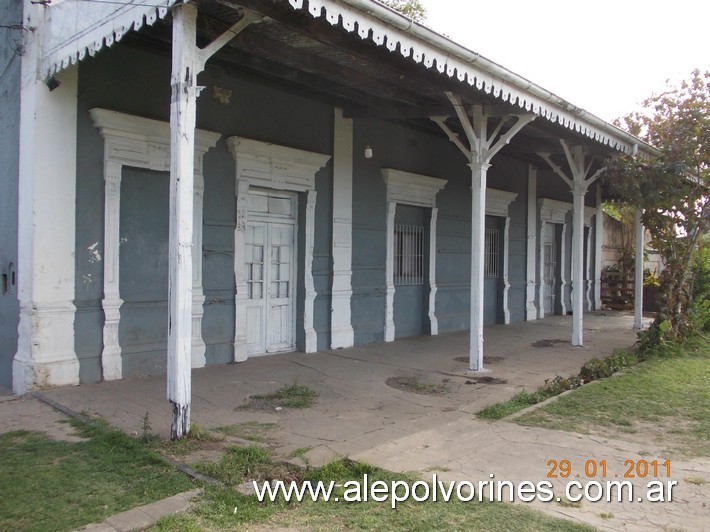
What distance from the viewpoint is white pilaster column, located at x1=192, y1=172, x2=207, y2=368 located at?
290 inches

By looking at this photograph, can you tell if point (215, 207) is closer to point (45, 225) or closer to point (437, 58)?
point (45, 225)

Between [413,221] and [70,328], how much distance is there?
6.26 metres

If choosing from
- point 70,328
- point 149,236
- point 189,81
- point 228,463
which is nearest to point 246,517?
point 228,463

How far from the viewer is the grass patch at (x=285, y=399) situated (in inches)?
235

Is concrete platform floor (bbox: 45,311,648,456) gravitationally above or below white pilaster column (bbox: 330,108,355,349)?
below

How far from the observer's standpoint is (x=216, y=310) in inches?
302

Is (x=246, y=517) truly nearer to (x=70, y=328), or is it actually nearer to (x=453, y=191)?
(x=70, y=328)

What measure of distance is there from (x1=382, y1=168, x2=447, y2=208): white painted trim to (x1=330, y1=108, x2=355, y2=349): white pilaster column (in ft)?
3.03

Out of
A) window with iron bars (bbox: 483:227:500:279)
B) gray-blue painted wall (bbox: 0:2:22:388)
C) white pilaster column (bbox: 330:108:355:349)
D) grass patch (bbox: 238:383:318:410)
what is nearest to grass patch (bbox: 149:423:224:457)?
grass patch (bbox: 238:383:318:410)

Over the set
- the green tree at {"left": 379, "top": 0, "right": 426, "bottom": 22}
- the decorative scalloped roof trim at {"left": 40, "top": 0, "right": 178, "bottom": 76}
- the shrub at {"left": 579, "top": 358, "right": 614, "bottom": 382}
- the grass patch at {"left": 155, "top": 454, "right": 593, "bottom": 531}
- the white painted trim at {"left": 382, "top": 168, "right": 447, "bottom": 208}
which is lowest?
the grass patch at {"left": 155, "top": 454, "right": 593, "bottom": 531}

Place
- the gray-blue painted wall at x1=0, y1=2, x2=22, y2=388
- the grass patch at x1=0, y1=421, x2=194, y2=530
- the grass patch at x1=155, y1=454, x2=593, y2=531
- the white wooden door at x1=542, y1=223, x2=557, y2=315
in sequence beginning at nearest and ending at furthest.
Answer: the grass patch at x1=155, y1=454, x2=593, y2=531 → the grass patch at x1=0, y1=421, x2=194, y2=530 → the gray-blue painted wall at x1=0, y1=2, x2=22, y2=388 → the white wooden door at x1=542, y1=223, x2=557, y2=315

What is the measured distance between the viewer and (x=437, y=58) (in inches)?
238

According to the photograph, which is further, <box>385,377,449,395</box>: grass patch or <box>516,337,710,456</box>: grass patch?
<box>385,377,449,395</box>: grass patch

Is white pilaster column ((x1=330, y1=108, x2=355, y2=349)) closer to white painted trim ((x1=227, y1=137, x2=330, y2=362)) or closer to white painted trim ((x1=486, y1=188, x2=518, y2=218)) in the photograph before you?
white painted trim ((x1=227, y1=137, x2=330, y2=362))
